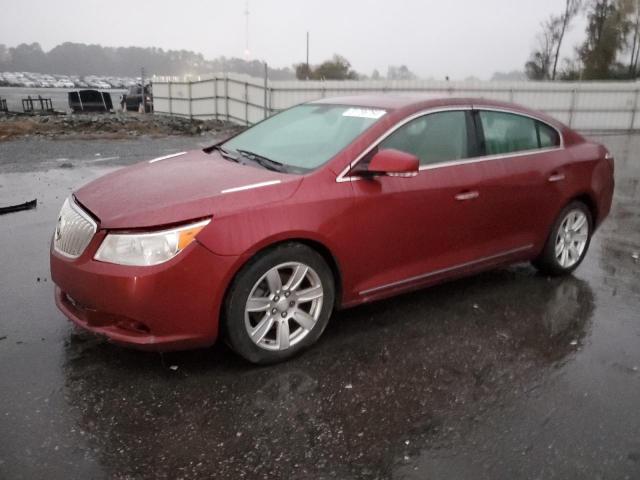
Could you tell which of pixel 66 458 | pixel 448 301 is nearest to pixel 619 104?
pixel 448 301

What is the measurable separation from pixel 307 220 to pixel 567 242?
2.83 meters

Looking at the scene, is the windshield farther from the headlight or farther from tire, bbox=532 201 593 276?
tire, bbox=532 201 593 276

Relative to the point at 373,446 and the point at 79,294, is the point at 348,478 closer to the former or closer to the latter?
the point at 373,446

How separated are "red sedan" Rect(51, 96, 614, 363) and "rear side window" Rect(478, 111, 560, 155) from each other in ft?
0.04

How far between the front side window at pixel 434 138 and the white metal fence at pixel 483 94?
598 inches

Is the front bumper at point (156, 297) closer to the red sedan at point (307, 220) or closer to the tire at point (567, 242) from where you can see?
the red sedan at point (307, 220)

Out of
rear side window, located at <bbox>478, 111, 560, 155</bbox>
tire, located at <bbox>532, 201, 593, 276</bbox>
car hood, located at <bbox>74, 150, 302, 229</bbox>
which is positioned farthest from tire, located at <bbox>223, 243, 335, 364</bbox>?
tire, located at <bbox>532, 201, 593, 276</bbox>

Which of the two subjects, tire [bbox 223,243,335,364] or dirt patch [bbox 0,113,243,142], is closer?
tire [bbox 223,243,335,364]

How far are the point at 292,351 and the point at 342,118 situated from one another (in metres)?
1.71

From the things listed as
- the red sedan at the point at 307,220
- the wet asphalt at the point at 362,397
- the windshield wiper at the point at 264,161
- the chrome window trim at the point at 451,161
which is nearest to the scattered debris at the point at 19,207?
the wet asphalt at the point at 362,397

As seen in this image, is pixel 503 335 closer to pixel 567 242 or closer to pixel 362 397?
pixel 362 397

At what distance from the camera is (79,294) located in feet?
10.2

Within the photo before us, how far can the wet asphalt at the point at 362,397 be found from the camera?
2572 millimetres

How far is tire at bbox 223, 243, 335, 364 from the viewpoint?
10.4 feet
